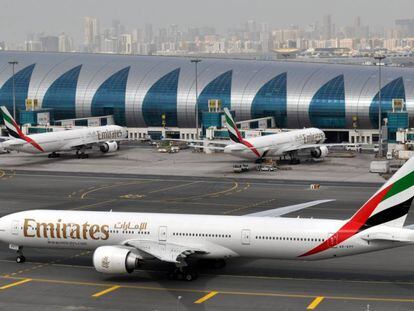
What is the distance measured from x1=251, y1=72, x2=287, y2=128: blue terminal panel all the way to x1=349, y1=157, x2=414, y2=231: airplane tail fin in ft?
356

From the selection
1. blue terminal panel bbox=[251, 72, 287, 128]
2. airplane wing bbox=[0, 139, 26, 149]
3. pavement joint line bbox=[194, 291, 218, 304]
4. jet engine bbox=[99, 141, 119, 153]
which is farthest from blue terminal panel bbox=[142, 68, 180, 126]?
pavement joint line bbox=[194, 291, 218, 304]

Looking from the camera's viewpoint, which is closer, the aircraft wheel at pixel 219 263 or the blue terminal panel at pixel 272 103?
the aircraft wheel at pixel 219 263

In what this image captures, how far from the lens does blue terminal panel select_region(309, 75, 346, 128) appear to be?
161 m

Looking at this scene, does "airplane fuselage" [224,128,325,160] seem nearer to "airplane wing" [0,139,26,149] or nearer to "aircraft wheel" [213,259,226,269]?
"airplane wing" [0,139,26,149]

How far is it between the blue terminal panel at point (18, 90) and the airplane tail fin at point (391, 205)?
129996mm

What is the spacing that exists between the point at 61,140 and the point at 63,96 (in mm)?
40060

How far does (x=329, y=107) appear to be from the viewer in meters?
161

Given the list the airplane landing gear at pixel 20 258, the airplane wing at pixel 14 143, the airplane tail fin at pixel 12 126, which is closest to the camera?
the airplane landing gear at pixel 20 258

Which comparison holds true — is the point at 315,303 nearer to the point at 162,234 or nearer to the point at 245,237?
the point at 245,237

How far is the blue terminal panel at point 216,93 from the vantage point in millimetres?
167750

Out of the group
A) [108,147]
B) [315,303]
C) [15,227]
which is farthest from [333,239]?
[108,147]

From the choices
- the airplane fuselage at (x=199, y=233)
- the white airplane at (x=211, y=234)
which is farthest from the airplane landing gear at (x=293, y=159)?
the airplane fuselage at (x=199, y=233)

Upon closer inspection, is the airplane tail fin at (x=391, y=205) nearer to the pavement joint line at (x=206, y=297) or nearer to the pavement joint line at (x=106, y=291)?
the pavement joint line at (x=206, y=297)

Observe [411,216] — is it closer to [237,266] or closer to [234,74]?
[237,266]
